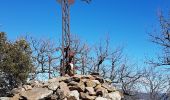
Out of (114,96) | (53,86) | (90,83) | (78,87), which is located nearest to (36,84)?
(53,86)

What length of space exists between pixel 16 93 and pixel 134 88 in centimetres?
2821

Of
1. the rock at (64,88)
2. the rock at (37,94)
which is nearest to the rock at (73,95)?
the rock at (64,88)

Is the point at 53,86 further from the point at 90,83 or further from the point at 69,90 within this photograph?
the point at 90,83

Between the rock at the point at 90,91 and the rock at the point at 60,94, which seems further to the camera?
the rock at the point at 90,91

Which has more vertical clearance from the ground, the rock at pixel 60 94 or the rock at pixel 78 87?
the rock at pixel 78 87

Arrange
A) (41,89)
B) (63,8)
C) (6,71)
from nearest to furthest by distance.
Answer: (41,89)
(63,8)
(6,71)

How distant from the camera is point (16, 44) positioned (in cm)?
3353

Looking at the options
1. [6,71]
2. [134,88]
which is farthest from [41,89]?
[134,88]

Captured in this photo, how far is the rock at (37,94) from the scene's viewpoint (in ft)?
56.1

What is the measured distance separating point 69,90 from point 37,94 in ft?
5.46

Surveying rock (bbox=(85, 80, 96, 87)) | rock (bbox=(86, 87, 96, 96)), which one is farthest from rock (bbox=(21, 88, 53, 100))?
rock (bbox=(85, 80, 96, 87))

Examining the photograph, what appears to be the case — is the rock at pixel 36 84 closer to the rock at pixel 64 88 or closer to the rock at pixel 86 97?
the rock at pixel 64 88

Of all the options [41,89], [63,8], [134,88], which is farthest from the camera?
[134,88]

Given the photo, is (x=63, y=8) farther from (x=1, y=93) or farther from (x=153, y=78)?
(x=153, y=78)
